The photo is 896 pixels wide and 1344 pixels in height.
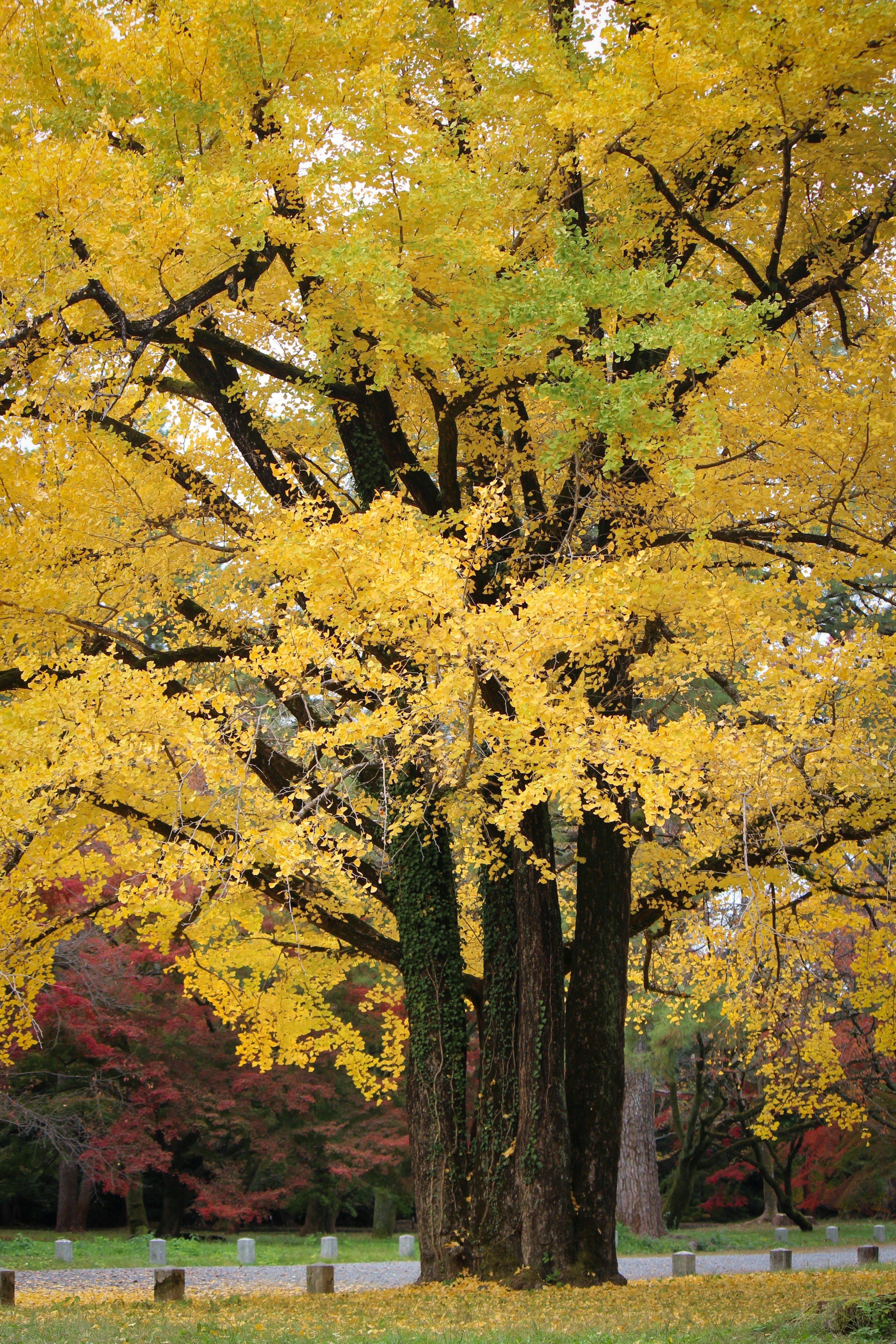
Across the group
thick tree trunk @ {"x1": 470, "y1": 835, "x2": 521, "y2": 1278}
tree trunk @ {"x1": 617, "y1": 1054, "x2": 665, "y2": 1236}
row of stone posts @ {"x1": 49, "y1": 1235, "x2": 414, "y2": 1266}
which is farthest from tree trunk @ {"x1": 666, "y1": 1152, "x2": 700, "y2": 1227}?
thick tree trunk @ {"x1": 470, "y1": 835, "x2": 521, "y2": 1278}

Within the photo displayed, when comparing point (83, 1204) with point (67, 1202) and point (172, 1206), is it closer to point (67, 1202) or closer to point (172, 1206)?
point (67, 1202)

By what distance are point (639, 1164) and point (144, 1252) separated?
8.24 metres

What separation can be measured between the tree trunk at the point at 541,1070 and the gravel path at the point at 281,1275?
104 inches

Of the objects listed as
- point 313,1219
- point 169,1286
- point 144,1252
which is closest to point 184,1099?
point 144,1252

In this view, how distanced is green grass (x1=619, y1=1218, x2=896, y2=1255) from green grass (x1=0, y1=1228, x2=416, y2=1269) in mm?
3974

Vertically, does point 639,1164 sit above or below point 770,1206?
above

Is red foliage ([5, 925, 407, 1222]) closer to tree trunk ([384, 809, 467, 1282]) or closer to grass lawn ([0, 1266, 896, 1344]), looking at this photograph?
tree trunk ([384, 809, 467, 1282])

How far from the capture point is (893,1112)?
66.6ft

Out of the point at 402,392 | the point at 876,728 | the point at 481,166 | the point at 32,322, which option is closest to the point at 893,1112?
the point at 876,728

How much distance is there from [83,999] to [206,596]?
8.50m

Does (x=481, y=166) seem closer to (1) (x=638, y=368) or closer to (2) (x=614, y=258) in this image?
(2) (x=614, y=258)

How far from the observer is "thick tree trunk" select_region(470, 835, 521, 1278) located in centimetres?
850

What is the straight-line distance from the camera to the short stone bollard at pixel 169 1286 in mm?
8719

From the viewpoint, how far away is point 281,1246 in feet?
68.8
